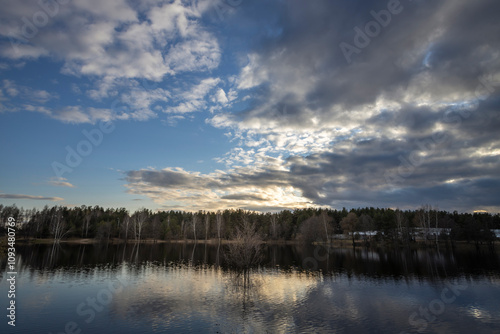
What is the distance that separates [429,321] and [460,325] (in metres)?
2.42

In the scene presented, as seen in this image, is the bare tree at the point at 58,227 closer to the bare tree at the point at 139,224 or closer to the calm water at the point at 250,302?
the bare tree at the point at 139,224

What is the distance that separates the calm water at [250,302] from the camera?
23688 mm

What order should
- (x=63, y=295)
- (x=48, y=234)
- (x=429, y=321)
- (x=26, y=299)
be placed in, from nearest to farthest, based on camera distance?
(x=429, y=321) → (x=26, y=299) → (x=63, y=295) → (x=48, y=234)

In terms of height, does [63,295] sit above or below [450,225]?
below

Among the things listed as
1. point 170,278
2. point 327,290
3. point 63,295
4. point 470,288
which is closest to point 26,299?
point 63,295

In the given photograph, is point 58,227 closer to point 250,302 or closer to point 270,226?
point 270,226

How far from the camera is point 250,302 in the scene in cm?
3108

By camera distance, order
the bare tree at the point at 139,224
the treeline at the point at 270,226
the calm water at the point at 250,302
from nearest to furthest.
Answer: the calm water at the point at 250,302
the treeline at the point at 270,226
the bare tree at the point at 139,224

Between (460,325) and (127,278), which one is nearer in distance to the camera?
(460,325)

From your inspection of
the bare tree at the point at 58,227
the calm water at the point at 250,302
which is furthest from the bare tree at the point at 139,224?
the calm water at the point at 250,302

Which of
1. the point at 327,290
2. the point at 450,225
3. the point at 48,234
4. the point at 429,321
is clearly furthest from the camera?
the point at 48,234

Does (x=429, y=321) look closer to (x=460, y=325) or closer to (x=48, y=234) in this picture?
(x=460, y=325)

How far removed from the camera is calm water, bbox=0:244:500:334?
77.7ft

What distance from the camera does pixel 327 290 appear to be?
3766 cm
